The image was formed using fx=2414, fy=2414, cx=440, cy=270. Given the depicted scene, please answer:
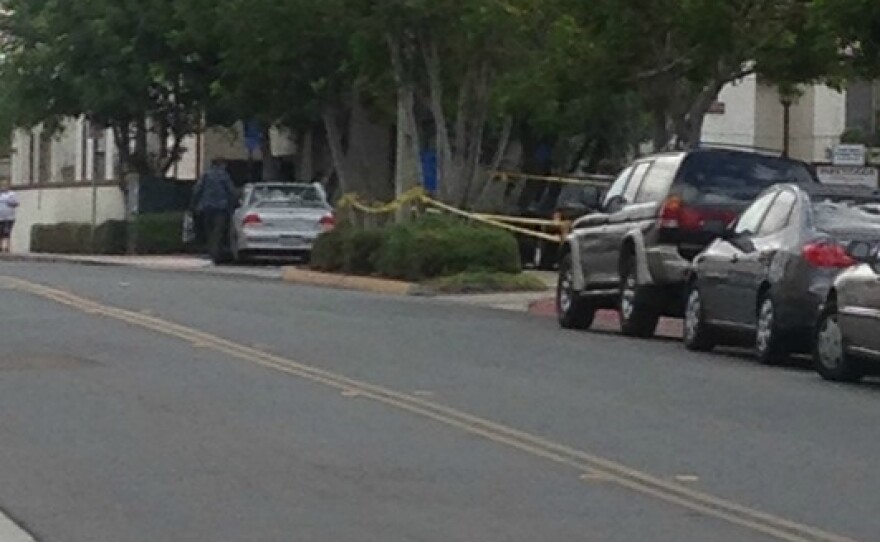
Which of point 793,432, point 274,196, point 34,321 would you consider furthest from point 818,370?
point 274,196

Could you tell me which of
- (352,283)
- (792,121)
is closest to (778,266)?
(352,283)

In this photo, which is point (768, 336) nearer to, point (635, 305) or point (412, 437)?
point (635, 305)

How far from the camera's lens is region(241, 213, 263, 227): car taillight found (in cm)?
4241

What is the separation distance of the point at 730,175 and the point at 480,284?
27.7ft

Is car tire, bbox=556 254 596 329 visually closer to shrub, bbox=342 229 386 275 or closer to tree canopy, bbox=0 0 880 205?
tree canopy, bbox=0 0 880 205

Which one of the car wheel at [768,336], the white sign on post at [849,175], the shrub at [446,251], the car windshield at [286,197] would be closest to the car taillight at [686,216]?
the car wheel at [768,336]

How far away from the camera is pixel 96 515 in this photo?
11.3 meters

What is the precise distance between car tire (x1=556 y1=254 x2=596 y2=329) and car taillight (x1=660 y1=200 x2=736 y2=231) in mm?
2056

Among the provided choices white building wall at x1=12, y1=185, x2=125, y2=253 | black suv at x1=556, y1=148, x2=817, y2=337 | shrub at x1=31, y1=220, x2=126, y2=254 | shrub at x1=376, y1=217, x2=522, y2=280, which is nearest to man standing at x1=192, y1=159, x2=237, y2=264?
shrub at x1=31, y1=220, x2=126, y2=254

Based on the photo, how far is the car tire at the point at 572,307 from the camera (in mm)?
24859

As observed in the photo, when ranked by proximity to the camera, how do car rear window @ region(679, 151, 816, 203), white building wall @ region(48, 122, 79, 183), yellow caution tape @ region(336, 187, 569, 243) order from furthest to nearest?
white building wall @ region(48, 122, 79, 183) < yellow caution tape @ region(336, 187, 569, 243) < car rear window @ region(679, 151, 816, 203)

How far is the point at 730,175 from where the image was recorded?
2336cm

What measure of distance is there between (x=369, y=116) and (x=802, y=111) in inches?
597

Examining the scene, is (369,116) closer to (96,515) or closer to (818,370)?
(818,370)
